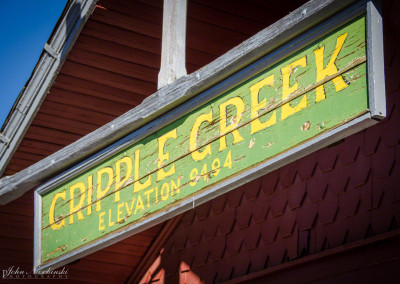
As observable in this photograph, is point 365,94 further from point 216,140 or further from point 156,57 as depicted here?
point 156,57

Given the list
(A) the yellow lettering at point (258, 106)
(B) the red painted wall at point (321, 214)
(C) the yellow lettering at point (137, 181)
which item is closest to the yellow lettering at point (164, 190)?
(C) the yellow lettering at point (137, 181)

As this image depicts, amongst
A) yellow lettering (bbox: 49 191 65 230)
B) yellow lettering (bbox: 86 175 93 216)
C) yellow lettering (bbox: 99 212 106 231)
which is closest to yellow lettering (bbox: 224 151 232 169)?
yellow lettering (bbox: 99 212 106 231)

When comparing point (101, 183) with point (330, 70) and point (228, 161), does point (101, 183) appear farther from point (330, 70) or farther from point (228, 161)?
point (330, 70)

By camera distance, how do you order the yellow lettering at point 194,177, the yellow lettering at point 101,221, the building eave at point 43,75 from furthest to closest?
the building eave at point 43,75
the yellow lettering at point 101,221
the yellow lettering at point 194,177

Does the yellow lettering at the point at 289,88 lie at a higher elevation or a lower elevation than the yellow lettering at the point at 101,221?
higher

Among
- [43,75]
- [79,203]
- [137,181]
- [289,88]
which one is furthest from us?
[43,75]

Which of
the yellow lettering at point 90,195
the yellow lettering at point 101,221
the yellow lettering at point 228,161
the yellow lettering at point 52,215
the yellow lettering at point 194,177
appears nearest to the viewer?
the yellow lettering at point 228,161

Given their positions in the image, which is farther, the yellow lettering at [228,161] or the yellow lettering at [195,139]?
the yellow lettering at [195,139]

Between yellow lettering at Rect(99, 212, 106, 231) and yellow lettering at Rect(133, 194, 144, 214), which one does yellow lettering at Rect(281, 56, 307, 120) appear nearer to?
yellow lettering at Rect(133, 194, 144, 214)

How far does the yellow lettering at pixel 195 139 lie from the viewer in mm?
4016

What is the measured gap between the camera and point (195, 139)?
4.13 meters

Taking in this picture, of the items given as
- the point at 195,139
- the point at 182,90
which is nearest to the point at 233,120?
the point at 195,139

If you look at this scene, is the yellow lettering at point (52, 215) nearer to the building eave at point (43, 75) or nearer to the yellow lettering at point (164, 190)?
the yellow lettering at point (164, 190)

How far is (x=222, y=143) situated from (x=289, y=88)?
0.57 metres
